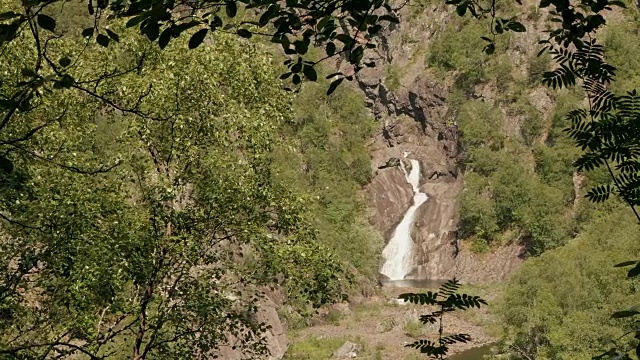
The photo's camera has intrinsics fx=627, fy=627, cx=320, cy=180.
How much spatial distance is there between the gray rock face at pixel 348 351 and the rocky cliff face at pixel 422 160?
29950 millimetres

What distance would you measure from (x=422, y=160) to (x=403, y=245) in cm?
1434

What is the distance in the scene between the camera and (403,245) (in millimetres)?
71250

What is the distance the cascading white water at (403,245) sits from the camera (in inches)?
2704

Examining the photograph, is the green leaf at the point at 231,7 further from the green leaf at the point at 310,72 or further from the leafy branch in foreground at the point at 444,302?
the leafy branch in foreground at the point at 444,302

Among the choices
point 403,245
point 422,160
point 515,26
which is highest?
point 422,160

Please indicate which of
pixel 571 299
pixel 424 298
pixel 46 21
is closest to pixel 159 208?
pixel 424 298

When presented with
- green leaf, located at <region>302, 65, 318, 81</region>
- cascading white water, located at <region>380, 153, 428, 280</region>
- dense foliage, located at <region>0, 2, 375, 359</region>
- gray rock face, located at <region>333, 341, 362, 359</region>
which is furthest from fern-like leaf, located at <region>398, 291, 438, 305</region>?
cascading white water, located at <region>380, 153, 428, 280</region>

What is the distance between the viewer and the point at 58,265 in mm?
9070

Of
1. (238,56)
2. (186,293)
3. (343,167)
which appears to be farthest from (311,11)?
(343,167)

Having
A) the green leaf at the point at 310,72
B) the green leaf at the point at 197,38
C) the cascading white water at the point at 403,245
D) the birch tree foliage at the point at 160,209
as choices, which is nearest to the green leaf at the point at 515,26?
the green leaf at the point at 310,72

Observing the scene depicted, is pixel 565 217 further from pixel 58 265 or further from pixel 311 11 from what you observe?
pixel 311 11

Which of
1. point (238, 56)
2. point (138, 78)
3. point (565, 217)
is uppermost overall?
point (565, 217)

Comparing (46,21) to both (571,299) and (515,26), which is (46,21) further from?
(571,299)

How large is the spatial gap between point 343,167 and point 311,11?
77.2 m
